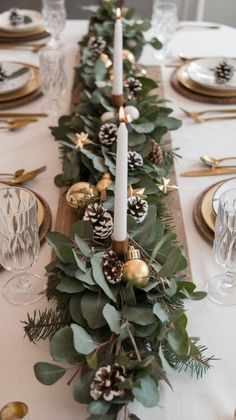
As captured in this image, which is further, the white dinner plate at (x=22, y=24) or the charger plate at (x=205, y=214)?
the white dinner plate at (x=22, y=24)

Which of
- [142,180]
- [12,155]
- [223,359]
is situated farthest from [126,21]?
[223,359]

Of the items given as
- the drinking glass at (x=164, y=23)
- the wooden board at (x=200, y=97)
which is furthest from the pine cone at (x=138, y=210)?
the drinking glass at (x=164, y=23)

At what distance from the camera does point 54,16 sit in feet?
5.05

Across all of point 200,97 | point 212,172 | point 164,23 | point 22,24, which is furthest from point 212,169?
point 22,24

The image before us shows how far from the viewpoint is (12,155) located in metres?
1.05

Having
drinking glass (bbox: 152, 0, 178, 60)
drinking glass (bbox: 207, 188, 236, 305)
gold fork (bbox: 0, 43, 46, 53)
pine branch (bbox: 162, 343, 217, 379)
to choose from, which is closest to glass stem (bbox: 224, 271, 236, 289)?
drinking glass (bbox: 207, 188, 236, 305)

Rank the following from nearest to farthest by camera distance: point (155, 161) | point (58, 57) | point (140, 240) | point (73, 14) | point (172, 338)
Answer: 1. point (172, 338)
2. point (140, 240)
3. point (155, 161)
4. point (58, 57)
5. point (73, 14)

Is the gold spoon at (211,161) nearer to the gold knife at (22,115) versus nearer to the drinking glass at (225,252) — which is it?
the drinking glass at (225,252)

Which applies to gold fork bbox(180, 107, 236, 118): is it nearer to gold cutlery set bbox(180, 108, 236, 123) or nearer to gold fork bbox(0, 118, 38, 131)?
gold cutlery set bbox(180, 108, 236, 123)

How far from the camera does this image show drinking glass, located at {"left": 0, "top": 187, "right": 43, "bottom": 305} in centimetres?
69

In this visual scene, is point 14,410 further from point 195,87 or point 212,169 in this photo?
point 195,87

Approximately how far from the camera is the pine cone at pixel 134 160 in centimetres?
85

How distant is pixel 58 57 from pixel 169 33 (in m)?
0.47

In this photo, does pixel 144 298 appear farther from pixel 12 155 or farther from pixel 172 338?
pixel 12 155
